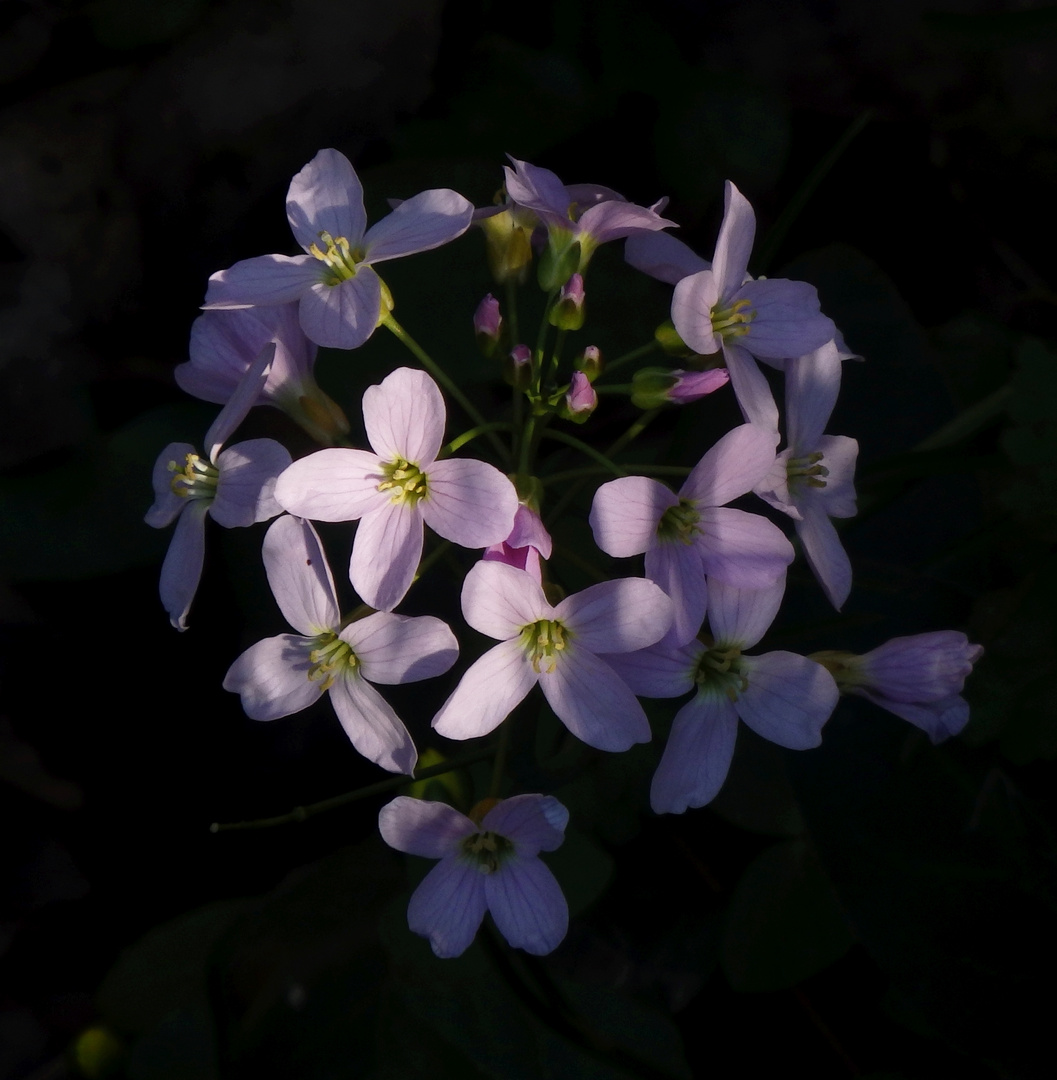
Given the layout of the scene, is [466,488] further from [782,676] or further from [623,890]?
[623,890]

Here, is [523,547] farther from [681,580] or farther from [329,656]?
[329,656]

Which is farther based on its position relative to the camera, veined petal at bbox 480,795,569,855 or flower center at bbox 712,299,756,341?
flower center at bbox 712,299,756,341

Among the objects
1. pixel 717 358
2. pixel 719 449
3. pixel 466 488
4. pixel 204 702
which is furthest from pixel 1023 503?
Answer: pixel 204 702

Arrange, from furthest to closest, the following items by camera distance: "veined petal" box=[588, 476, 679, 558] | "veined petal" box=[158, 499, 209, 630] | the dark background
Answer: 1. the dark background
2. "veined petal" box=[158, 499, 209, 630]
3. "veined petal" box=[588, 476, 679, 558]

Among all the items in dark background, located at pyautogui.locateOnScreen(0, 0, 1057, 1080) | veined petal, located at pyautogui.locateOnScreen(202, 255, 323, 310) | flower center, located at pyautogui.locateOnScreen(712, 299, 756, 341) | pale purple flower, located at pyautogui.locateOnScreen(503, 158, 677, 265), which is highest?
pale purple flower, located at pyautogui.locateOnScreen(503, 158, 677, 265)

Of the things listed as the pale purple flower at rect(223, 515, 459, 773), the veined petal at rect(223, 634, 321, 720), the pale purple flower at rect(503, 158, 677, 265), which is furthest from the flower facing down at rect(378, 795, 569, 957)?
the pale purple flower at rect(503, 158, 677, 265)

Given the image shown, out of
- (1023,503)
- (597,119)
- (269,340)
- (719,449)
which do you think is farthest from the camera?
(597,119)

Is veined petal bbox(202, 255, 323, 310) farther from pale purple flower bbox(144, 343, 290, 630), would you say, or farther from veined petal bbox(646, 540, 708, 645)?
veined petal bbox(646, 540, 708, 645)
